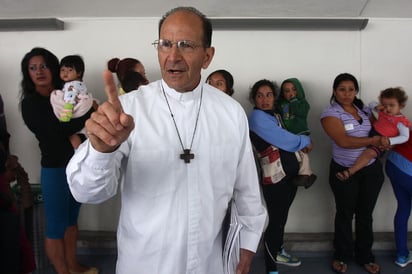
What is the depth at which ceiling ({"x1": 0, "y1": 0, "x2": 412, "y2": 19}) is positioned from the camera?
2.85 metres

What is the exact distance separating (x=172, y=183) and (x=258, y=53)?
2.26 meters

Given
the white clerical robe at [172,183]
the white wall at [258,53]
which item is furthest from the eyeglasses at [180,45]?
the white wall at [258,53]

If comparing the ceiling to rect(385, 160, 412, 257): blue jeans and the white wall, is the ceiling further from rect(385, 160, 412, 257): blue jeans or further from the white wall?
rect(385, 160, 412, 257): blue jeans

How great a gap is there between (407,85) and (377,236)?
1.45 meters

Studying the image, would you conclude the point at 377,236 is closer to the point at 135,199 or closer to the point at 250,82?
the point at 250,82

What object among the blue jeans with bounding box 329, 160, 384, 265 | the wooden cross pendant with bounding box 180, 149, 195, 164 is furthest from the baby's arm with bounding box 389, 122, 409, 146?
the wooden cross pendant with bounding box 180, 149, 195, 164

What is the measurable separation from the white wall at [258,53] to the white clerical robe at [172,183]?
Result: 1.93 metres

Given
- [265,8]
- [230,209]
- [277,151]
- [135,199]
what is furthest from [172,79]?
[265,8]

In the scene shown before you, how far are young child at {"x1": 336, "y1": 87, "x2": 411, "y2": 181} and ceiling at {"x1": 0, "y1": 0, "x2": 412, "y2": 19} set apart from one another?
75 cm

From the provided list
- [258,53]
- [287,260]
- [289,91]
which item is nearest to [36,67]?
[258,53]

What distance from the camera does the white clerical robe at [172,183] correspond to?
1.18 meters

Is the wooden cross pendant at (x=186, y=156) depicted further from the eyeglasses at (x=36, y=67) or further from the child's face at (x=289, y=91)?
the child's face at (x=289, y=91)

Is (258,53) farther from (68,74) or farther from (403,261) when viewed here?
(403,261)

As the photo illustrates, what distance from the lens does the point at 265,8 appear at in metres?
2.91
